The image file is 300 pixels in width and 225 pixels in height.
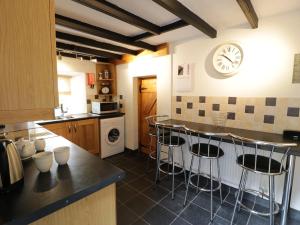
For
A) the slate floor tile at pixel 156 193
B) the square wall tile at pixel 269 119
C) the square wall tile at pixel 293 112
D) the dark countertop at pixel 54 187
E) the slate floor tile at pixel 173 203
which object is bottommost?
the slate floor tile at pixel 173 203

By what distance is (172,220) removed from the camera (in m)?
1.82

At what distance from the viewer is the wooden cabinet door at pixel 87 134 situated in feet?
10.2

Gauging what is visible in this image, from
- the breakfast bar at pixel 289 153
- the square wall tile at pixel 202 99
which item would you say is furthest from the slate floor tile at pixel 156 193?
the square wall tile at pixel 202 99

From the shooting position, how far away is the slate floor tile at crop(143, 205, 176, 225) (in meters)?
1.81

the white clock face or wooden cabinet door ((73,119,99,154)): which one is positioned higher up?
the white clock face

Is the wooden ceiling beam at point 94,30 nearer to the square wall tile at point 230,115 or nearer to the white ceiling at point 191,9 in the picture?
the white ceiling at point 191,9

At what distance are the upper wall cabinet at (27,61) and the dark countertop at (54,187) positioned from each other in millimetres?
375

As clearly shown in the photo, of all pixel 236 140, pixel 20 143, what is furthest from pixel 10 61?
pixel 236 140

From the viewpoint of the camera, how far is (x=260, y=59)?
1.97m

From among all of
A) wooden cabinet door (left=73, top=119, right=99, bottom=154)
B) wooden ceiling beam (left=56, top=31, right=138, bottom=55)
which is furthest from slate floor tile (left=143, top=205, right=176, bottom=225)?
wooden ceiling beam (left=56, top=31, right=138, bottom=55)

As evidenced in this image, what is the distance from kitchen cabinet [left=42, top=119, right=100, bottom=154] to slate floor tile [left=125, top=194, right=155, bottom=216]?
4.91ft

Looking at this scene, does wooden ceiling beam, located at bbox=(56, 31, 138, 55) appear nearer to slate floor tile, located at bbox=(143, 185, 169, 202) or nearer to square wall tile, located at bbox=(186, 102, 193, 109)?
square wall tile, located at bbox=(186, 102, 193, 109)

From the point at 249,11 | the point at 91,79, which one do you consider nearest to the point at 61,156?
the point at 249,11

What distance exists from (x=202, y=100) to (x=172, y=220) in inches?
62.4
